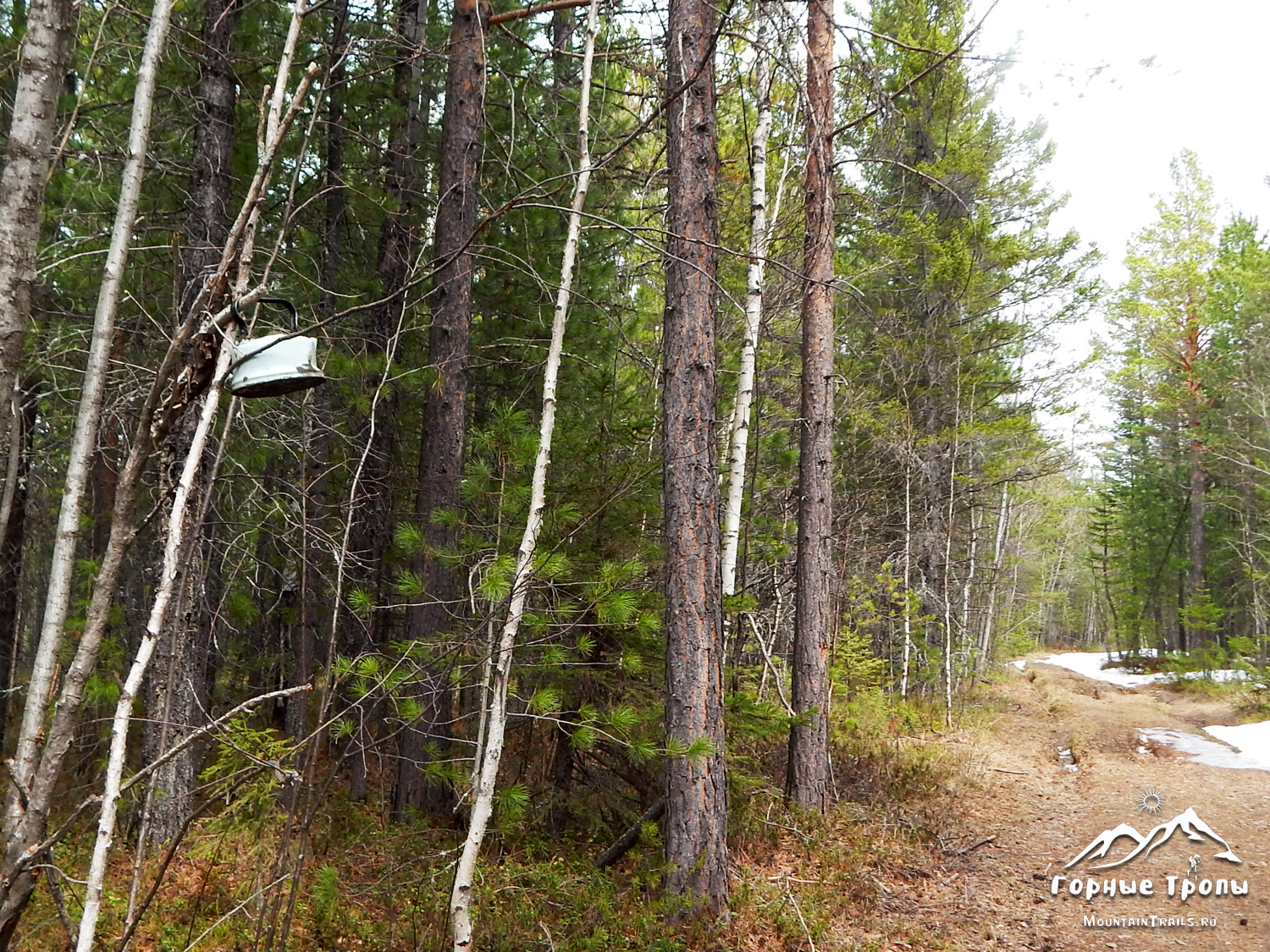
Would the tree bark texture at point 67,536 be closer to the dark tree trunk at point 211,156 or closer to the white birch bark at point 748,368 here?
the dark tree trunk at point 211,156

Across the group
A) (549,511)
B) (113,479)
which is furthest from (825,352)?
(113,479)

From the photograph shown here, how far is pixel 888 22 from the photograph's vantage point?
11.4 m

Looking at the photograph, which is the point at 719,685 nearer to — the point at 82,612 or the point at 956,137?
the point at 82,612

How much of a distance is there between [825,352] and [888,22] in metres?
7.57

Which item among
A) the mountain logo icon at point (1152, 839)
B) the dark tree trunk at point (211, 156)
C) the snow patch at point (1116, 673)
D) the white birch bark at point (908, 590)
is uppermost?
the dark tree trunk at point (211, 156)

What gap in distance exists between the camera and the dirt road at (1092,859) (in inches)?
194

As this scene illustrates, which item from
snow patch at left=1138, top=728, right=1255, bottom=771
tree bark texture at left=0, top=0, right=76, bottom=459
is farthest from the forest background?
snow patch at left=1138, top=728, right=1255, bottom=771

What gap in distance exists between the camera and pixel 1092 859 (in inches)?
242

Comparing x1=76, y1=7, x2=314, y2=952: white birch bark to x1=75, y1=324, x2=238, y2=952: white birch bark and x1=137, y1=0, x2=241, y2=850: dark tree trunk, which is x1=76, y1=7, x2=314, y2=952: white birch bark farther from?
x1=137, y1=0, x2=241, y2=850: dark tree trunk

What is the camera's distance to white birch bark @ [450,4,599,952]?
10.1 ft

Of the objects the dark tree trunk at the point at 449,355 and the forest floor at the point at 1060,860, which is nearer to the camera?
the forest floor at the point at 1060,860

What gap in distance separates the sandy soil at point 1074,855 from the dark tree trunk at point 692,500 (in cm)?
129

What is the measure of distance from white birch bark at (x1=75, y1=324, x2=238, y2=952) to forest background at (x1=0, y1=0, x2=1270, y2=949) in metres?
0.01

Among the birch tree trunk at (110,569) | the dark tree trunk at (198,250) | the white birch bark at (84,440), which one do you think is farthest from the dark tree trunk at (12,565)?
the birch tree trunk at (110,569)
